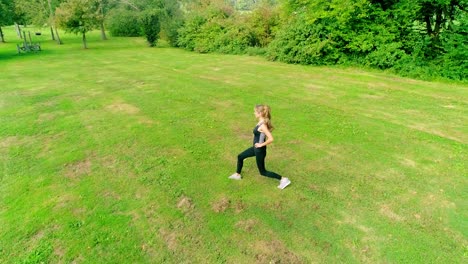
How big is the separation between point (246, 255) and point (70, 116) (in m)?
7.98

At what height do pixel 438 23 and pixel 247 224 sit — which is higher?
pixel 438 23

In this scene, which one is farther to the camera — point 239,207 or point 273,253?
point 239,207

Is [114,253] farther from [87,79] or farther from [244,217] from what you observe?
[87,79]

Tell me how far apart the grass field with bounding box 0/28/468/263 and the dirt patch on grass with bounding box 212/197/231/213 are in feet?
0.12

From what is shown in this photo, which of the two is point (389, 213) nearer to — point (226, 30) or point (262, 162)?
point (262, 162)

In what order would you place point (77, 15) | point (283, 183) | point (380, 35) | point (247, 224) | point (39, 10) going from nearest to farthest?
point (247, 224) < point (283, 183) < point (380, 35) < point (77, 15) < point (39, 10)

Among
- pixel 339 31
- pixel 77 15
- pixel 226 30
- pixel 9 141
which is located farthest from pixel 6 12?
pixel 339 31

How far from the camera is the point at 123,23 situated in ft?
137

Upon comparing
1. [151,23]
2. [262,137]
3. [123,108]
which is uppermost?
[151,23]

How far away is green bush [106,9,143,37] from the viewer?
4103 centimetres

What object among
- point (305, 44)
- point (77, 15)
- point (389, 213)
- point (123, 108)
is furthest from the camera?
point (77, 15)

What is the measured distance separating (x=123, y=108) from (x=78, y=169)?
428 centimetres

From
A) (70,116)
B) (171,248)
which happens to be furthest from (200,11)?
(171,248)

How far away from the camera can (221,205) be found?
194 inches
